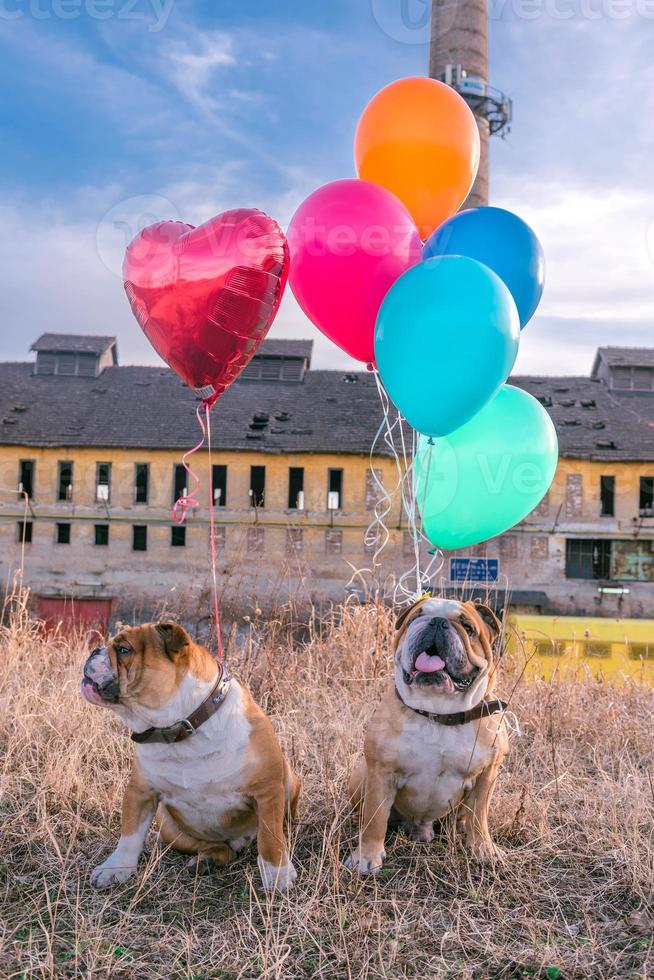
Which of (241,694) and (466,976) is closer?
(466,976)

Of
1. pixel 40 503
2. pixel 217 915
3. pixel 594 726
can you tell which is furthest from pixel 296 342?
pixel 217 915

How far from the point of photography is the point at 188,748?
110 inches

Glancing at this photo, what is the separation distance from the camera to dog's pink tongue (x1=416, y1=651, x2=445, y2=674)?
285 centimetres

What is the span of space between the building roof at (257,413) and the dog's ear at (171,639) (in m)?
23.7

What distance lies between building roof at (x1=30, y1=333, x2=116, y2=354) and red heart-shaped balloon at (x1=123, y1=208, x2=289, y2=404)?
28.3 metres

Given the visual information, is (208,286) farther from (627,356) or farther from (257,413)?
(627,356)

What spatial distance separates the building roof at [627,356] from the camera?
30578 mm

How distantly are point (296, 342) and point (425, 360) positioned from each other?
91.9 ft

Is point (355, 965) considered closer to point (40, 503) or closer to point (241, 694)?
point (241, 694)

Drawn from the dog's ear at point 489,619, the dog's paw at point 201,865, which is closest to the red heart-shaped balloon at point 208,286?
the dog's ear at point 489,619

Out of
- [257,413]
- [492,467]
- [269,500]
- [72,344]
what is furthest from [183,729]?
[72,344]

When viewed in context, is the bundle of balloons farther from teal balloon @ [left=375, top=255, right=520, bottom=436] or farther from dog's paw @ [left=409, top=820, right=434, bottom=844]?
dog's paw @ [left=409, top=820, right=434, bottom=844]

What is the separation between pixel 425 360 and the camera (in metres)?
3.78

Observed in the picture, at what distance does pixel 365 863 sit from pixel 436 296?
95.7 inches
